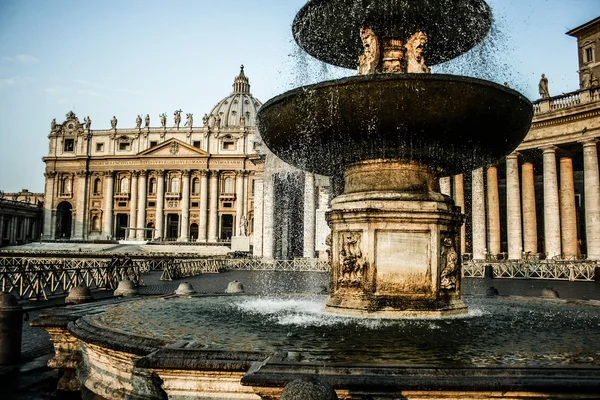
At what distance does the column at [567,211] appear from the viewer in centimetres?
2975

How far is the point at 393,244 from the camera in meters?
5.95

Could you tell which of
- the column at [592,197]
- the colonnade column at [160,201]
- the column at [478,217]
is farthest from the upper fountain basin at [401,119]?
the colonnade column at [160,201]

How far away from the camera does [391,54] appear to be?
7.14 metres

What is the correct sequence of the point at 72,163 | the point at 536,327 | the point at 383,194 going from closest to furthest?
the point at 536,327 → the point at 383,194 → the point at 72,163

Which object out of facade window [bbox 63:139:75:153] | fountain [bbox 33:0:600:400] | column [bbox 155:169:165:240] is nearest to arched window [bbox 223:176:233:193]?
column [bbox 155:169:165:240]

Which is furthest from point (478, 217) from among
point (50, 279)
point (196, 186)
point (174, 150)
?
point (174, 150)

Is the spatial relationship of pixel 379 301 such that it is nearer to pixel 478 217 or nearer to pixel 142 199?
pixel 478 217

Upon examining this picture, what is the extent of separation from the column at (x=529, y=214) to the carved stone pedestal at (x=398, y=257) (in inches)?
1107

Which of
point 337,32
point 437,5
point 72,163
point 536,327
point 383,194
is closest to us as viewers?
point 536,327

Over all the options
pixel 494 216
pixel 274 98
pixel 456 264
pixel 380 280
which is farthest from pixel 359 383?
pixel 494 216

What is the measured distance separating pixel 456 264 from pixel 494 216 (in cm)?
2983

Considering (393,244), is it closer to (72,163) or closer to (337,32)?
(337,32)

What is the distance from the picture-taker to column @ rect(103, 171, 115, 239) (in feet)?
266

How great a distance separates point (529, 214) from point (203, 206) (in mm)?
54847
